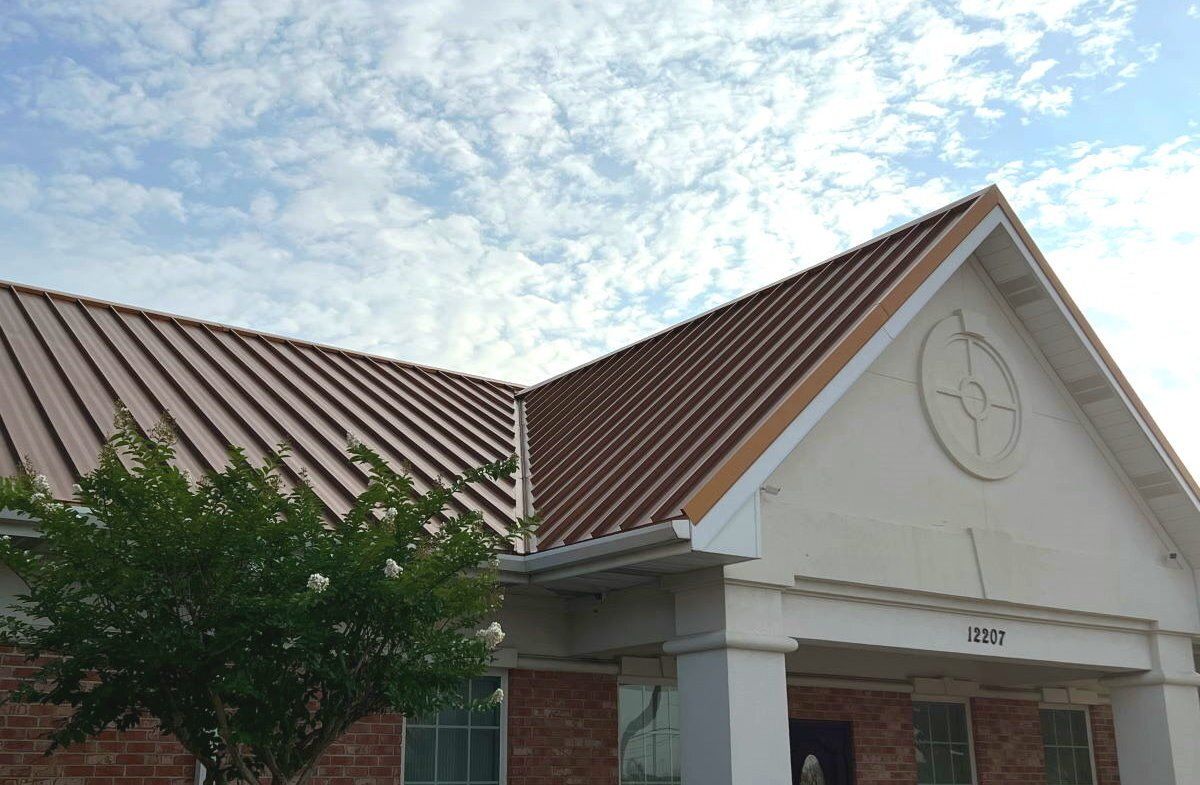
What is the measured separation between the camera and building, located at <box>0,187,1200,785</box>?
8922 millimetres

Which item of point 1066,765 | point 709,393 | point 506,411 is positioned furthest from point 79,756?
point 1066,765

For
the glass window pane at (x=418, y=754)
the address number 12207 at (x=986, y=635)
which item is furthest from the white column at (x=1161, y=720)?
the glass window pane at (x=418, y=754)

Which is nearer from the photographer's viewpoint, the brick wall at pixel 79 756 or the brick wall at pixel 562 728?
the brick wall at pixel 79 756

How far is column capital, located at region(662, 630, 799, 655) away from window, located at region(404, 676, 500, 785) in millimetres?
1833

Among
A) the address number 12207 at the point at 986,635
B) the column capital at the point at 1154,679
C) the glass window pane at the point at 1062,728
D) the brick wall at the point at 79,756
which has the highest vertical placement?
the address number 12207 at the point at 986,635

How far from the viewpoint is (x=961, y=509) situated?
10875 millimetres

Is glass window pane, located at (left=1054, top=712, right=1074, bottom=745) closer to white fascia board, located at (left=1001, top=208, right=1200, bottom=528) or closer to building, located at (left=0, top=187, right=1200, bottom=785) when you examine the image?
building, located at (left=0, top=187, right=1200, bottom=785)

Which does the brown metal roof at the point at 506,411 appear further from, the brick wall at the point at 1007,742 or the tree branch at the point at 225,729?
the brick wall at the point at 1007,742

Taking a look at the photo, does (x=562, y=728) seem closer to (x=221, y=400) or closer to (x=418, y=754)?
(x=418, y=754)

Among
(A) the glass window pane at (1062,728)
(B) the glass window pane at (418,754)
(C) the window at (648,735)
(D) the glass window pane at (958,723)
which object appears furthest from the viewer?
(A) the glass window pane at (1062,728)

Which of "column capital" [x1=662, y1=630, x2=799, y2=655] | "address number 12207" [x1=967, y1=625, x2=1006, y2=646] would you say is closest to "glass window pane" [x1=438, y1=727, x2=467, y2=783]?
"column capital" [x1=662, y1=630, x2=799, y2=655]

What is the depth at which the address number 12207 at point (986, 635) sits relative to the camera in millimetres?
10602

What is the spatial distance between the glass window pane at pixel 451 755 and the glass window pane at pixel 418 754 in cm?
8

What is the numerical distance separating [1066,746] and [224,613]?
12373 mm
